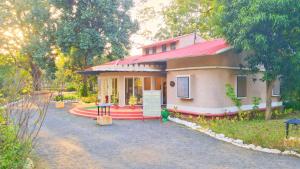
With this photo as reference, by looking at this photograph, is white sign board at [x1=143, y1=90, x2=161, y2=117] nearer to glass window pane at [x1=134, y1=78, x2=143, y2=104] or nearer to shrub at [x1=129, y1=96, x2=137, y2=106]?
shrub at [x1=129, y1=96, x2=137, y2=106]

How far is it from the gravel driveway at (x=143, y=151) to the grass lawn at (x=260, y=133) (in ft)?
2.40

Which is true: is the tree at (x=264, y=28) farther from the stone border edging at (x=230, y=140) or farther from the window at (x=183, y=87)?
the stone border edging at (x=230, y=140)

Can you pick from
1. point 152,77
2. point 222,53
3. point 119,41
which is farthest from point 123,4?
point 222,53

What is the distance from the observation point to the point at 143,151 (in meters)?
8.73

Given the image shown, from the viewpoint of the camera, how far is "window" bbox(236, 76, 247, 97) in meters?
15.7

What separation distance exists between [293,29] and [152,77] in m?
9.88

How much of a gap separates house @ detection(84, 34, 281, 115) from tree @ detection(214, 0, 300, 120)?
141 cm

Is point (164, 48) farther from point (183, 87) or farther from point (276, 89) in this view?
Result: point (276, 89)

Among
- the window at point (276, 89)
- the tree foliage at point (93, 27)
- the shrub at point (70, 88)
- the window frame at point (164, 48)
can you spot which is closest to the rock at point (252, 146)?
the window at point (276, 89)

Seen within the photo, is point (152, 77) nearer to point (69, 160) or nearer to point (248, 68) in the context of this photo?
point (248, 68)

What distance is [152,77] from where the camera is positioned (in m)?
19.4

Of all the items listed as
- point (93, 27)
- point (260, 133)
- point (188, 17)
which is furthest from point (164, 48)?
→ point (260, 133)

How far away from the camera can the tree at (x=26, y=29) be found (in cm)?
2930

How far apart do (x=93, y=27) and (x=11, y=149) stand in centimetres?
2345
